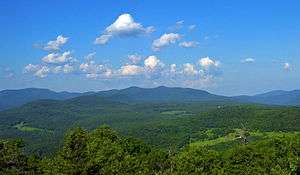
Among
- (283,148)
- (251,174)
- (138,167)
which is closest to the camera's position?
(138,167)

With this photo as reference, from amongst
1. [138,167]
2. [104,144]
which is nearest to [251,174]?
[138,167]

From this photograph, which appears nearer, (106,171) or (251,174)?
(106,171)

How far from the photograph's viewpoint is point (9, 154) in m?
68.2

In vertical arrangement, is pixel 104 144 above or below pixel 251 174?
above

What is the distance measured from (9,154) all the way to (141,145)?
74.4ft

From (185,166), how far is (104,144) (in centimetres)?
1211

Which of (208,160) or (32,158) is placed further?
(32,158)

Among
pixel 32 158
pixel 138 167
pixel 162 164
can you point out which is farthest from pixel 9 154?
pixel 162 164

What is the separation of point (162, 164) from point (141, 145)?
5932 mm

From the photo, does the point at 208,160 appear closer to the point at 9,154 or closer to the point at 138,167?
the point at 138,167

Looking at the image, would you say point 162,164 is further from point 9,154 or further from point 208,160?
point 9,154

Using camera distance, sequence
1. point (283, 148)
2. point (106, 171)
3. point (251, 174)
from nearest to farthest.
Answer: point (106, 171), point (251, 174), point (283, 148)

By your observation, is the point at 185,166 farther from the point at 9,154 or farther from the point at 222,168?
the point at 9,154

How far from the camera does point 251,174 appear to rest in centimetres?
7250
